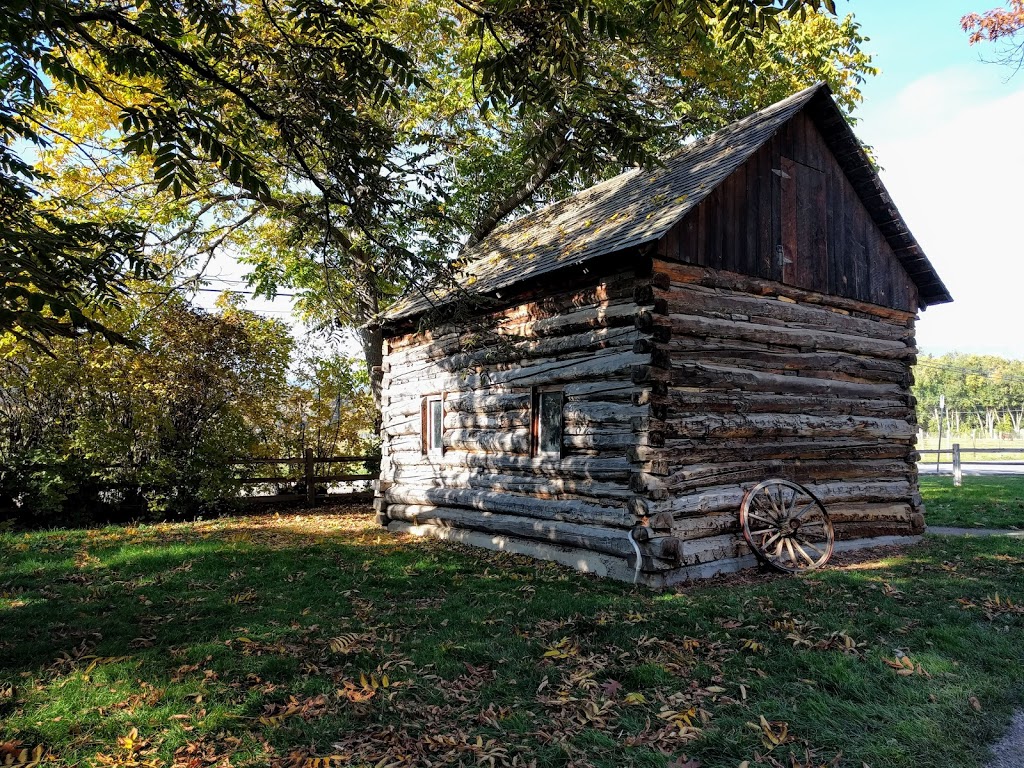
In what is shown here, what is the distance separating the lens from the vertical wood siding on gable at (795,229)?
30.2 feet

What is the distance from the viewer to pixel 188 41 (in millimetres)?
12367

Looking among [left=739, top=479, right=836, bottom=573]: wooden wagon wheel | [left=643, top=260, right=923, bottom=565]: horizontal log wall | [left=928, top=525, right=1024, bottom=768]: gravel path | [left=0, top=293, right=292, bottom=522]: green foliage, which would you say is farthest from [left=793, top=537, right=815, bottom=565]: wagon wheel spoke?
[left=0, top=293, right=292, bottom=522]: green foliage

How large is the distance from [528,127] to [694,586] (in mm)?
12292

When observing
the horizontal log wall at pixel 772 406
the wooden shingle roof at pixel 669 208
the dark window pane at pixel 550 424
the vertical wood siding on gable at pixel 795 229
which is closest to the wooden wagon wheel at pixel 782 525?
the horizontal log wall at pixel 772 406

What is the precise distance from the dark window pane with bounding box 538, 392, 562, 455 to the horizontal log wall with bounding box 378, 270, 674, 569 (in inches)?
7.7

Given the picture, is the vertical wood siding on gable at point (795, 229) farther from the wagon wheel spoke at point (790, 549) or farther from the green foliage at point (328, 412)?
the green foliage at point (328, 412)

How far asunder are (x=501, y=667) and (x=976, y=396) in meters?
99.3

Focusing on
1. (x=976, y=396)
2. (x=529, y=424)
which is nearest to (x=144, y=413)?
(x=529, y=424)

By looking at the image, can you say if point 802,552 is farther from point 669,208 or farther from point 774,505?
point 669,208

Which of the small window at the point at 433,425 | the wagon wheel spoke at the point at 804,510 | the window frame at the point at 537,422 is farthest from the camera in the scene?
the small window at the point at 433,425

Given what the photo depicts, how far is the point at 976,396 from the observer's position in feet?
278

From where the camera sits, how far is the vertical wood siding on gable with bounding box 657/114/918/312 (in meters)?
9.20

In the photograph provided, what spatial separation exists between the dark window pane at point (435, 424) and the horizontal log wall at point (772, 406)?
17.2ft

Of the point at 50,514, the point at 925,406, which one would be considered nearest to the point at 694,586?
the point at 50,514
